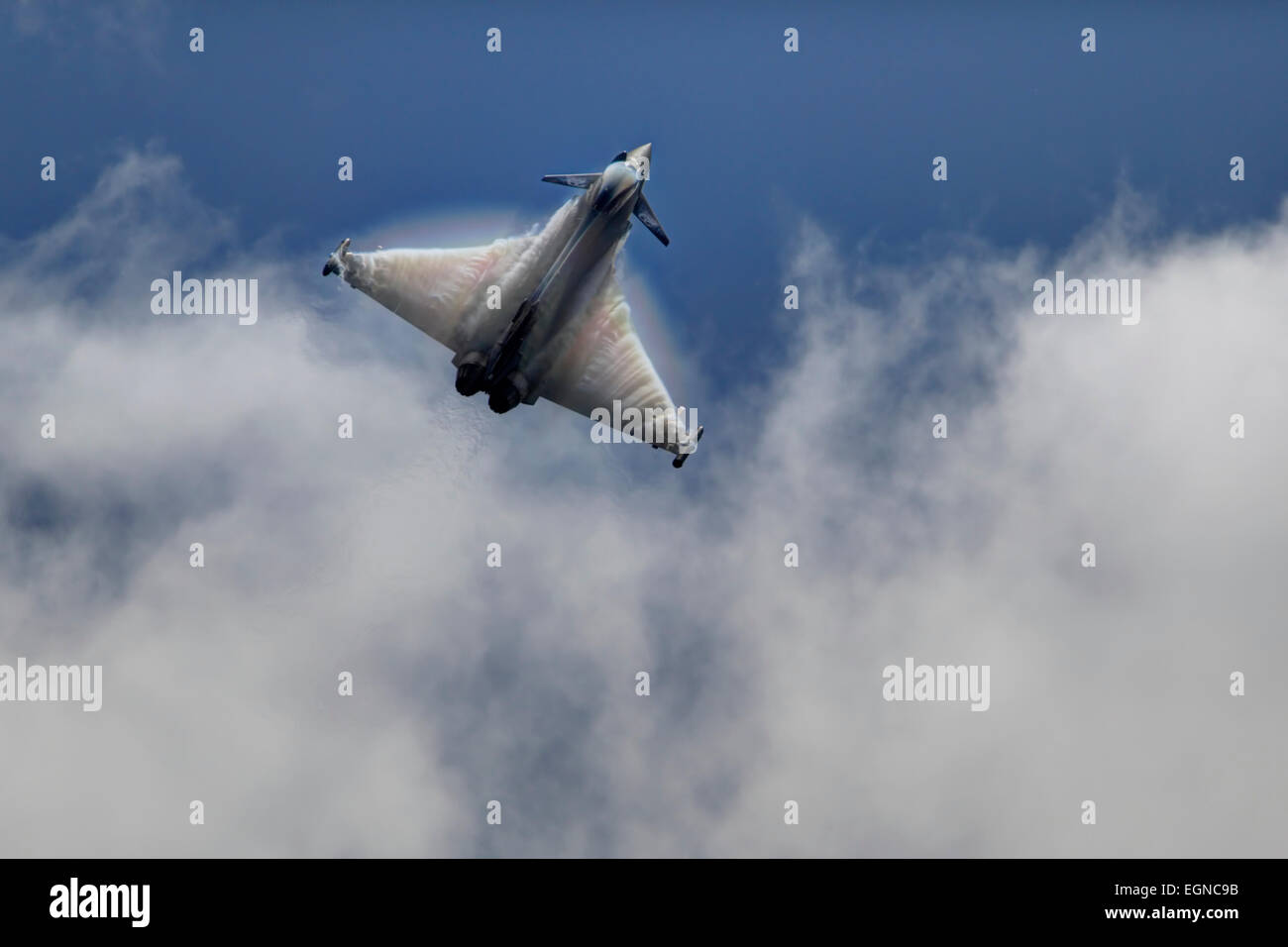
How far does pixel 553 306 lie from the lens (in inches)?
2680

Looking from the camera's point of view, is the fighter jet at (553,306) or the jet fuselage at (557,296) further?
the fighter jet at (553,306)

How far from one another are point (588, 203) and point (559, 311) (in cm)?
681

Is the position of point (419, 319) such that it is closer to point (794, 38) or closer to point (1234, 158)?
point (794, 38)

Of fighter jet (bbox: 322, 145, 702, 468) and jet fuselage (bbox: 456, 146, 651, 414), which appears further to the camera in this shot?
fighter jet (bbox: 322, 145, 702, 468)

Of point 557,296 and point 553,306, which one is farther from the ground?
point 557,296

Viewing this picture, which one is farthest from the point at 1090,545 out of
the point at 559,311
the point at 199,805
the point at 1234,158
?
the point at 199,805

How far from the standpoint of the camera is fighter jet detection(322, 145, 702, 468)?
6788 cm

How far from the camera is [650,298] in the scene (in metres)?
73.5

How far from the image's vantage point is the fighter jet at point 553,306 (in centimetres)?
6788

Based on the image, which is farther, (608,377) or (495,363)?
(608,377)
